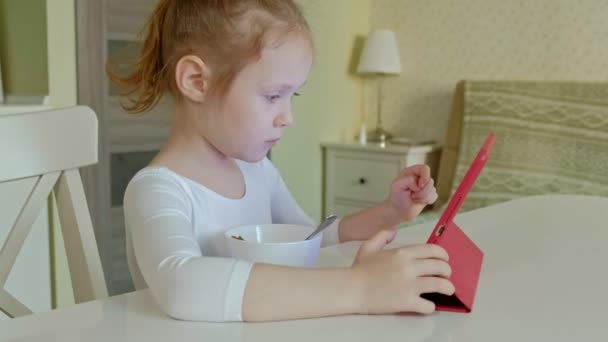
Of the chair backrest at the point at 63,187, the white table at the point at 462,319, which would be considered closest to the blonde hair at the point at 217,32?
the chair backrest at the point at 63,187

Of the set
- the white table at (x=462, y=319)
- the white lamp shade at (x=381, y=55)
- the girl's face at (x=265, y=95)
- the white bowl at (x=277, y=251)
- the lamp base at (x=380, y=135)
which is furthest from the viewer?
the lamp base at (x=380, y=135)

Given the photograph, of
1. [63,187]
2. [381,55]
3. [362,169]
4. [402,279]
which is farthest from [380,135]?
[402,279]

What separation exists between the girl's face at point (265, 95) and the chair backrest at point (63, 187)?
0.21 m

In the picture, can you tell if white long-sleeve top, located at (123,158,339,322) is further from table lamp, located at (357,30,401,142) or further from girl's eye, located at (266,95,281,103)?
table lamp, located at (357,30,401,142)

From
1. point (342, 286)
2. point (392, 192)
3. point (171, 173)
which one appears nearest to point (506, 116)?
point (392, 192)

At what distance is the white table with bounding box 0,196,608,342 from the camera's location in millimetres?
529

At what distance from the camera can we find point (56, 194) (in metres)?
0.93

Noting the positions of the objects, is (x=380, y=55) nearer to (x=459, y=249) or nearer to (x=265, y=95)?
(x=265, y=95)

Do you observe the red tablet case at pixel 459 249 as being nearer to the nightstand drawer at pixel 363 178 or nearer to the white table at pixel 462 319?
the white table at pixel 462 319

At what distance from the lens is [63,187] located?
0.92 metres

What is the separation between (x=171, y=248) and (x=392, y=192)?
1.26 feet

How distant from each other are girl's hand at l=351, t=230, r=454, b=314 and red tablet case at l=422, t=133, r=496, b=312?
19mm

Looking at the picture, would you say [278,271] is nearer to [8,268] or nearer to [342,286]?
[342,286]

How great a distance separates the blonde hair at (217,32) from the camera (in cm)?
82
